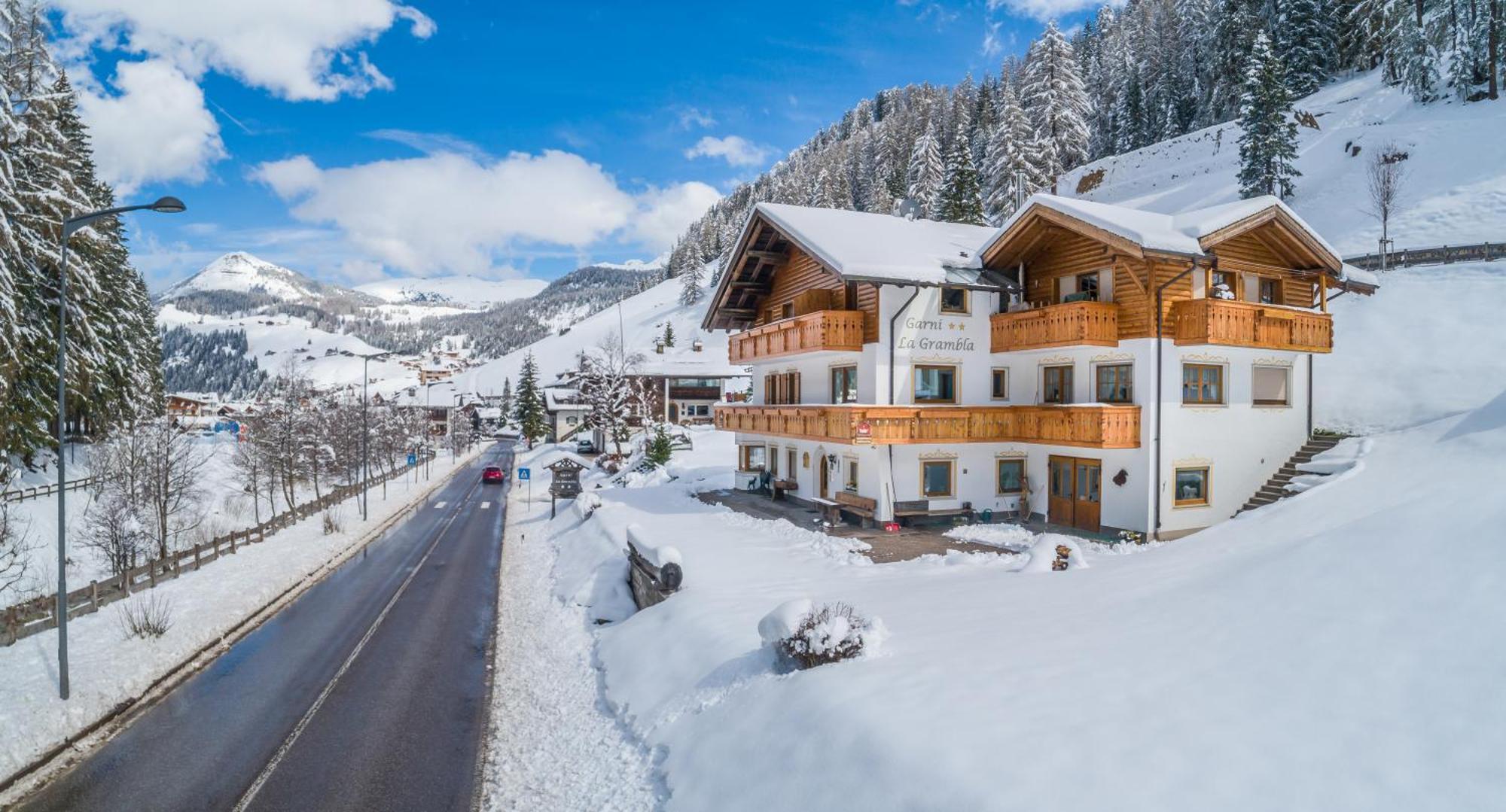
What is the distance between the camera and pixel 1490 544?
775cm

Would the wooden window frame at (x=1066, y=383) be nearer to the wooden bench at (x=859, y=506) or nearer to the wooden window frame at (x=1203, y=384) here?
the wooden window frame at (x=1203, y=384)

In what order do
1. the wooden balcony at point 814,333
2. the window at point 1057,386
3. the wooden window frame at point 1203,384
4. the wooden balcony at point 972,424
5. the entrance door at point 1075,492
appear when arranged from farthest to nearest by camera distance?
the wooden balcony at point 814,333
the window at point 1057,386
the entrance door at point 1075,492
the wooden window frame at point 1203,384
the wooden balcony at point 972,424

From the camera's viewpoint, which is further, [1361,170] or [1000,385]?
[1361,170]

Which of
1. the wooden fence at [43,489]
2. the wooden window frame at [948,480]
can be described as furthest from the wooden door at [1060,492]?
the wooden fence at [43,489]

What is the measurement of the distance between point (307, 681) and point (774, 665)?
1065 centimetres

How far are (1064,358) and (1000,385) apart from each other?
9.51 ft

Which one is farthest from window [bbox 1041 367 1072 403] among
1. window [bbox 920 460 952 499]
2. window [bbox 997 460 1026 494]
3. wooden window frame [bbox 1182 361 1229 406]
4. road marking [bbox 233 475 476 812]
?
road marking [bbox 233 475 476 812]

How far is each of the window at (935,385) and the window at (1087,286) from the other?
15.8 feet

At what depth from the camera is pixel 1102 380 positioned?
77.8 ft

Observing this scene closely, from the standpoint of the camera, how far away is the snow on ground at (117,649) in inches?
495

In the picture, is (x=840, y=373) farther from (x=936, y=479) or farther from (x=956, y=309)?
(x=936, y=479)

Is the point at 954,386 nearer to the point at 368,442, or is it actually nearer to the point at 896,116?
the point at 368,442

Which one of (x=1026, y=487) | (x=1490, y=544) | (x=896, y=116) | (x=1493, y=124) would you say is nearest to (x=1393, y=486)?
(x=1490, y=544)

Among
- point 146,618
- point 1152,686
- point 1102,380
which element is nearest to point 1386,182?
point 1102,380
